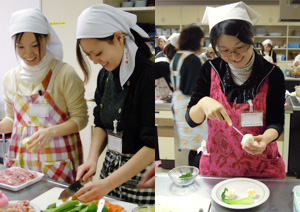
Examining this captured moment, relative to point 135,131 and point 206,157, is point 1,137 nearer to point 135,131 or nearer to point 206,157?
point 135,131

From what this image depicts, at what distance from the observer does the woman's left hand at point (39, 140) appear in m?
0.90

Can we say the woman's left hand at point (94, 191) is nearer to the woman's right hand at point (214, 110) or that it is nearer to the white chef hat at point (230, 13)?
the woman's right hand at point (214, 110)

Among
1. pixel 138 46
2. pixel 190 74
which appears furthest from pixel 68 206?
pixel 190 74

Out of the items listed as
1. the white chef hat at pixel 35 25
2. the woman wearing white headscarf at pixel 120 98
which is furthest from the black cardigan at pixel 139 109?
the white chef hat at pixel 35 25

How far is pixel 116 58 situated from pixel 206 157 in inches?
27.4

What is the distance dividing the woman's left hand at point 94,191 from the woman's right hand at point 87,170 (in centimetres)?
3

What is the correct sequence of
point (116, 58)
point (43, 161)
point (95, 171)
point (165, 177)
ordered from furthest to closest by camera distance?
point (165, 177) → point (43, 161) → point (95, 171) → point (116, 58)

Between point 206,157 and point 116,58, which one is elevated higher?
point 116,58

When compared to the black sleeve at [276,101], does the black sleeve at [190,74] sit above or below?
above

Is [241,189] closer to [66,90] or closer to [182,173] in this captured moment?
[182,173]

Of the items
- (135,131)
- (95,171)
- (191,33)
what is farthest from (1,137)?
(191,33)

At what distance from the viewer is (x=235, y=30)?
108 centimetres

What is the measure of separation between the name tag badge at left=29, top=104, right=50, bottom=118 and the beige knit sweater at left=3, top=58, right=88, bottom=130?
0.04 m

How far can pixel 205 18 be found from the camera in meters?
1.06
